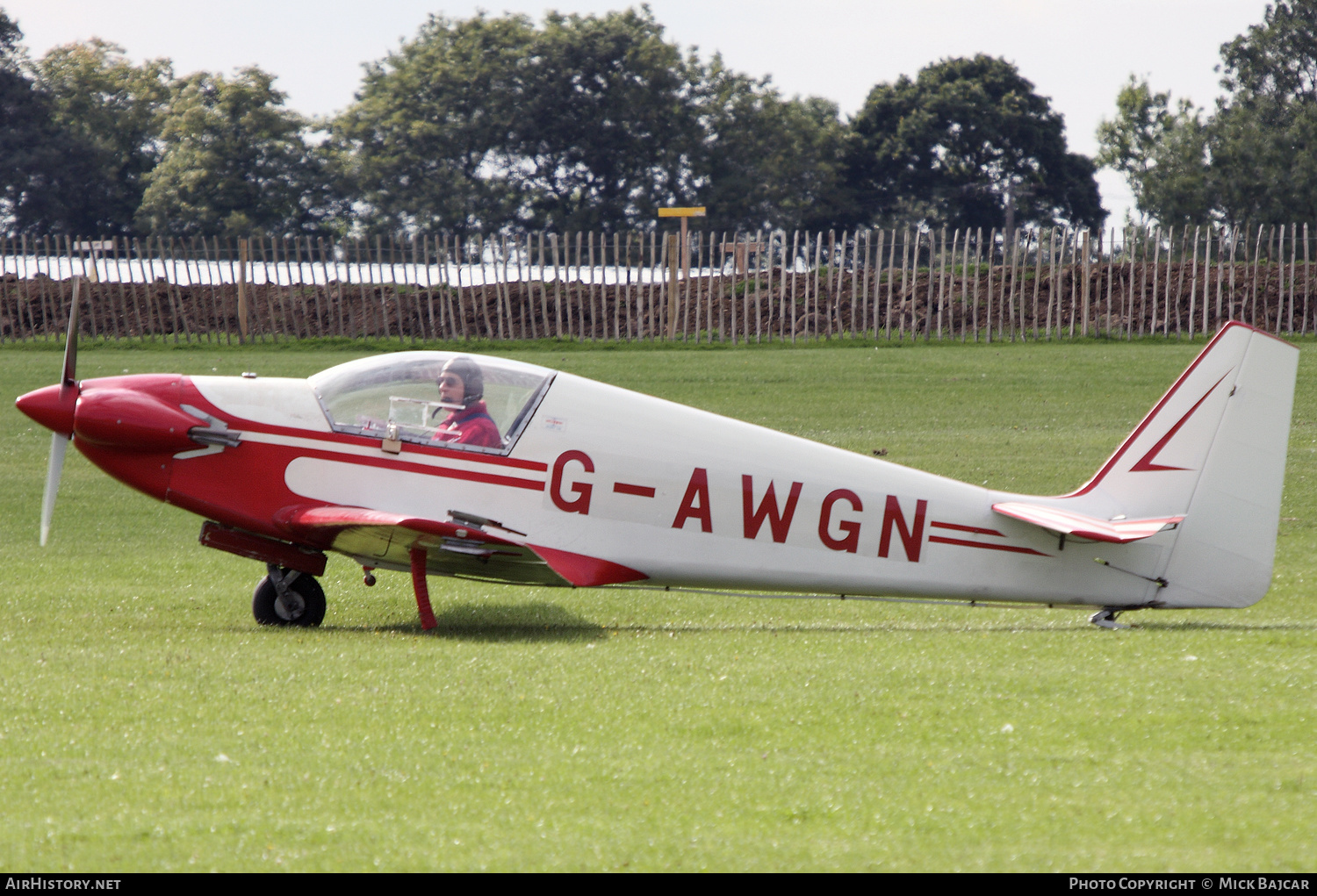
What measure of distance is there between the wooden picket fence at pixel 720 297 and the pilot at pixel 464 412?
17.4 meters

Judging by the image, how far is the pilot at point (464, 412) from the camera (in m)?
9.47

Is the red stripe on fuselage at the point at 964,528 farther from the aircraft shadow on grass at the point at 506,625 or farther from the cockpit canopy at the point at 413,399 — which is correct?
the cockpit canopy at the point at 413,399

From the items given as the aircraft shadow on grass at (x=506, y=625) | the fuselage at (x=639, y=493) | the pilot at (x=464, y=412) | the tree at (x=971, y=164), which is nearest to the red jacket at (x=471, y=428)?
the pilot at (x=464, y=412)

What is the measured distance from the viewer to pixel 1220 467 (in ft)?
31.3

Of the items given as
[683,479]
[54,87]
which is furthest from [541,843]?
[54,87]

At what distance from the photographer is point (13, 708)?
6684 millimetres

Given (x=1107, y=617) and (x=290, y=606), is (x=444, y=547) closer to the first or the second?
(x=290, y=606)

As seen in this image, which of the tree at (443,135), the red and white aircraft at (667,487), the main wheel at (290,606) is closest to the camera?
the red and white aircraft at (667,487)

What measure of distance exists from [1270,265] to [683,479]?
873 inches

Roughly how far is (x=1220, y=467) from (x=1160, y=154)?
2335 inches

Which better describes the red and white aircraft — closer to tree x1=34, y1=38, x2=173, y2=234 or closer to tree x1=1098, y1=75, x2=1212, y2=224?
tree x1=1098, y1=75, x2=1212, y2=224

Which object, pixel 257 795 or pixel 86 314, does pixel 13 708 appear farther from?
pixel 86 314

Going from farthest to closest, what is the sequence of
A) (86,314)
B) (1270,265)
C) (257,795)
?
1. (86,314)
2. (1270,265)
3. (257,795)

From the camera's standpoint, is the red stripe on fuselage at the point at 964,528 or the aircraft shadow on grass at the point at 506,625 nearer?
the aircraft shadow on grass at the point at 506,625
